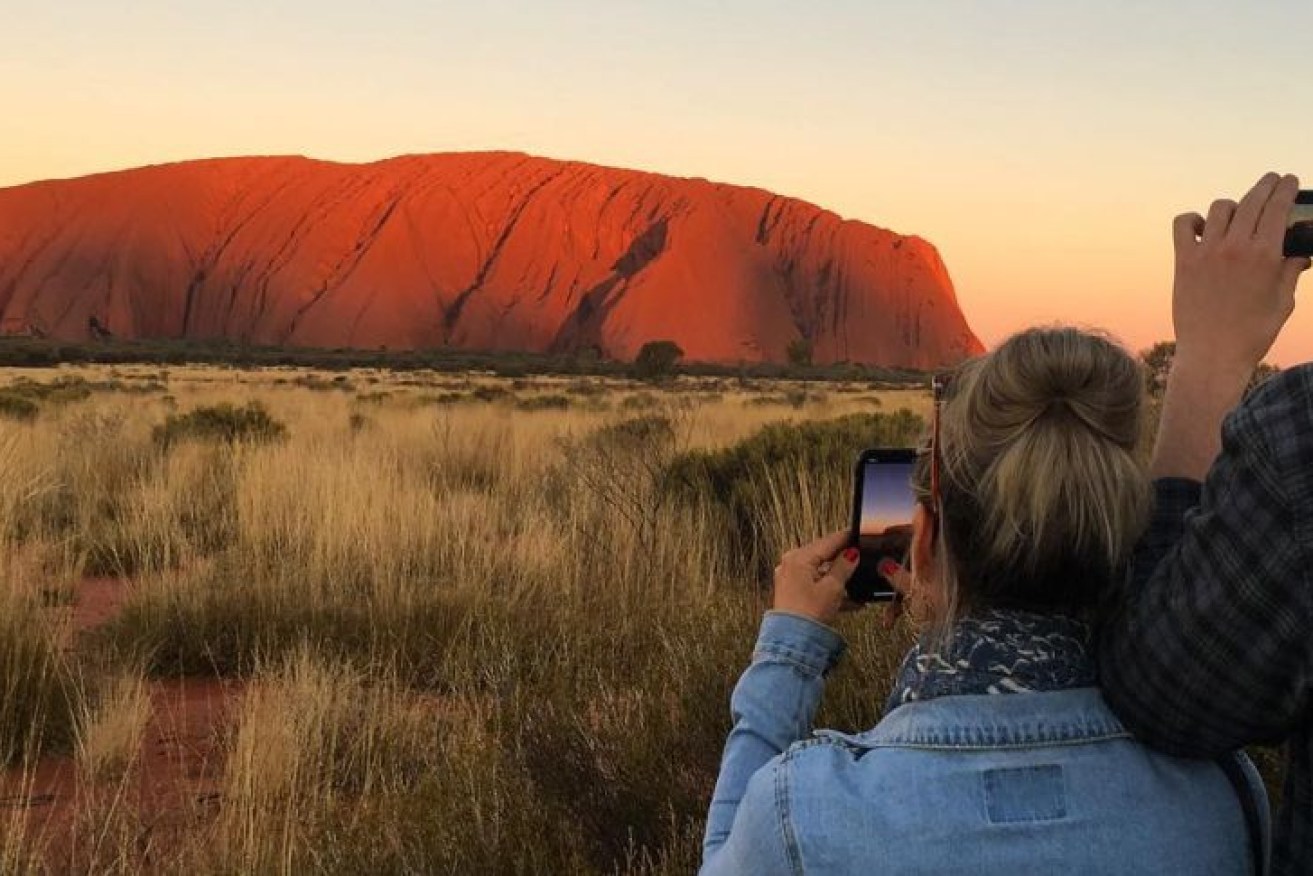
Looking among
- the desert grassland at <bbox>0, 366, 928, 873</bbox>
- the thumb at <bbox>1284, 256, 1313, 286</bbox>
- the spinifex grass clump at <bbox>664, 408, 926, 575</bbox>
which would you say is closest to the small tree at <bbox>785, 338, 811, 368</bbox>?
the desert grassland at <bbox>0, 366, 928, 873</bbox>

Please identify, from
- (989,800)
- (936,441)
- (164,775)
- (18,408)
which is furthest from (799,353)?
(989,800)

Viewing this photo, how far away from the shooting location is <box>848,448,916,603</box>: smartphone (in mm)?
→ 1498

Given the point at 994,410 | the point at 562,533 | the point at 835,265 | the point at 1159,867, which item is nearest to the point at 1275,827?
the point at 1159,867

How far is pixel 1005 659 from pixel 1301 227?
1.84ft

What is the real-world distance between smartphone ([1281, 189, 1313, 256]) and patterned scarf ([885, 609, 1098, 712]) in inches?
18.3

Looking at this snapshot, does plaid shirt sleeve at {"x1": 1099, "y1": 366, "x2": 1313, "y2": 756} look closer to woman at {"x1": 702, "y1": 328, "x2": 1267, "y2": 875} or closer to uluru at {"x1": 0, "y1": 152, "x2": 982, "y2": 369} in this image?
woman at {"x1": 702, "y1": 328, "x2": 1267, "y2": 875}

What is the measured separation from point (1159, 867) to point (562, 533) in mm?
5801

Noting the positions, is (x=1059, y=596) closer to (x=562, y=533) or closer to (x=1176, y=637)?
(x=1176, y=637)

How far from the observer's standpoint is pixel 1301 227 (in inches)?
51.6

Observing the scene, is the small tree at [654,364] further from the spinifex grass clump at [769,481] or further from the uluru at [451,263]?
the spinifex grass clump at [769,481]

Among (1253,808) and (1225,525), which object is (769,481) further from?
(1225,525)

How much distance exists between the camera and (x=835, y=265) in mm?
108750

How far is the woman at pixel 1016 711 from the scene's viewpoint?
1.17 m

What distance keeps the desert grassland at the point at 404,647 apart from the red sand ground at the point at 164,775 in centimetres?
3
